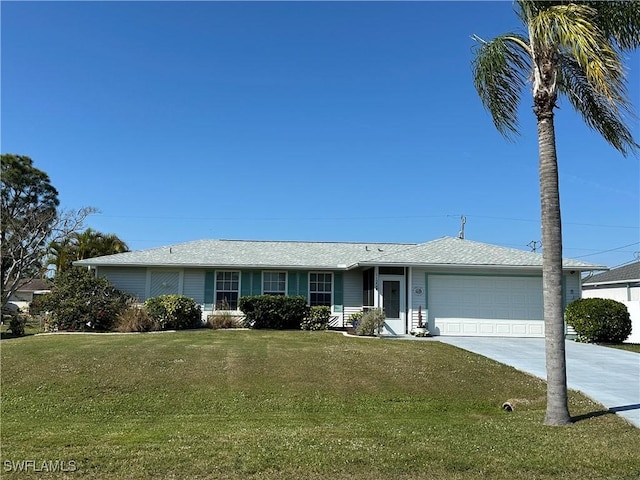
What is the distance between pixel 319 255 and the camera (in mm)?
23406

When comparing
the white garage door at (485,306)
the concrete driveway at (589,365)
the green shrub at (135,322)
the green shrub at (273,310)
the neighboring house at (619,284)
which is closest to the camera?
the concrete driveway at (589,365)

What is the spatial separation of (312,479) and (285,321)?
14.8 metres

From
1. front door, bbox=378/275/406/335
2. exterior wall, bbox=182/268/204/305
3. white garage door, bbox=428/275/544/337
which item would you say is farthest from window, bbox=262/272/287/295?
white garage door, bbox=428/275/544/337

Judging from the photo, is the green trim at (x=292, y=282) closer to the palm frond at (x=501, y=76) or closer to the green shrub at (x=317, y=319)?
the green shrub at (x=317, y=319)

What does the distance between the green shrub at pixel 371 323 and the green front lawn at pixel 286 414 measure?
79.6 inches

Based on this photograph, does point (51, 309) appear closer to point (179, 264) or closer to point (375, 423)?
point (179, 264)

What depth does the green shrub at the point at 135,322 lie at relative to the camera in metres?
18.6

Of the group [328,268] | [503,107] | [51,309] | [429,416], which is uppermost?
[503,107]

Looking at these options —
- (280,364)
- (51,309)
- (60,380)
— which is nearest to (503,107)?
(280,364)

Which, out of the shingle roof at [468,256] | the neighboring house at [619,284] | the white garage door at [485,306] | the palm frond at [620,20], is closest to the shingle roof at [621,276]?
the neighboring house at [619,284]

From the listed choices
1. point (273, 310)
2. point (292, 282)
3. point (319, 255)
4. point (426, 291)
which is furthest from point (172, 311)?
point (426, 291)

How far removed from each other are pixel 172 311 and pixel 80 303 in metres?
3.42

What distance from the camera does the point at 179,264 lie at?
20.8 m

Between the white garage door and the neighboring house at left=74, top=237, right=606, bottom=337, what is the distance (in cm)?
4
